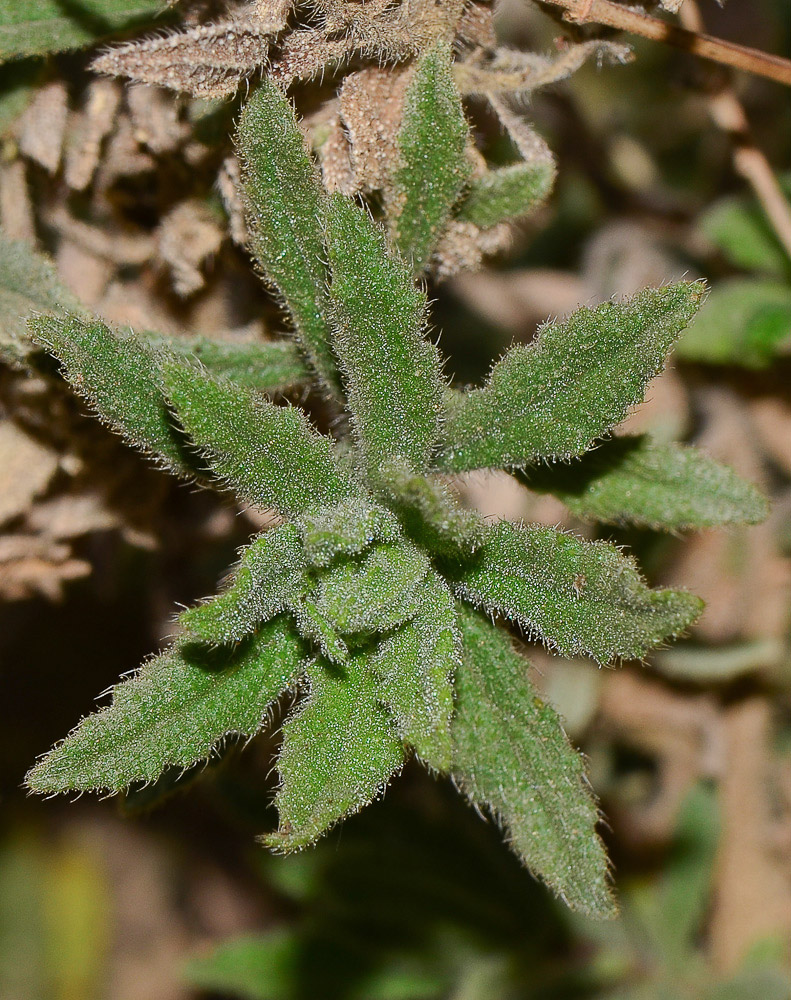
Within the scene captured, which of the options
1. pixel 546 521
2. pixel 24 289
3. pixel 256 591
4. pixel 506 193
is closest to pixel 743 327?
pixel 546 521

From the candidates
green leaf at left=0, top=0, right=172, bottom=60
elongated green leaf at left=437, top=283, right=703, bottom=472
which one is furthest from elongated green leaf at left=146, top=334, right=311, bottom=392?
green leaf at left=0, top=0, right=172, bottom=60

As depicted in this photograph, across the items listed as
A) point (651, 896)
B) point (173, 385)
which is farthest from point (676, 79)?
point (651, 896)

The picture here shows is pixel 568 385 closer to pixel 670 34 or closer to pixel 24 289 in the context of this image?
pixel 670 34

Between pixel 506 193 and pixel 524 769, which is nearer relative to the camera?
pixel 524 769

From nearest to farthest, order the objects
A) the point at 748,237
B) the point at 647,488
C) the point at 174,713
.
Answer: the point at 174,713 < the point at 647,488 < the point at 748,237

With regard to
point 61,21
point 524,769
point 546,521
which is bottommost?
point 546,521

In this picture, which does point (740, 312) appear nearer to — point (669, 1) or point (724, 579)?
point (724, 579)
